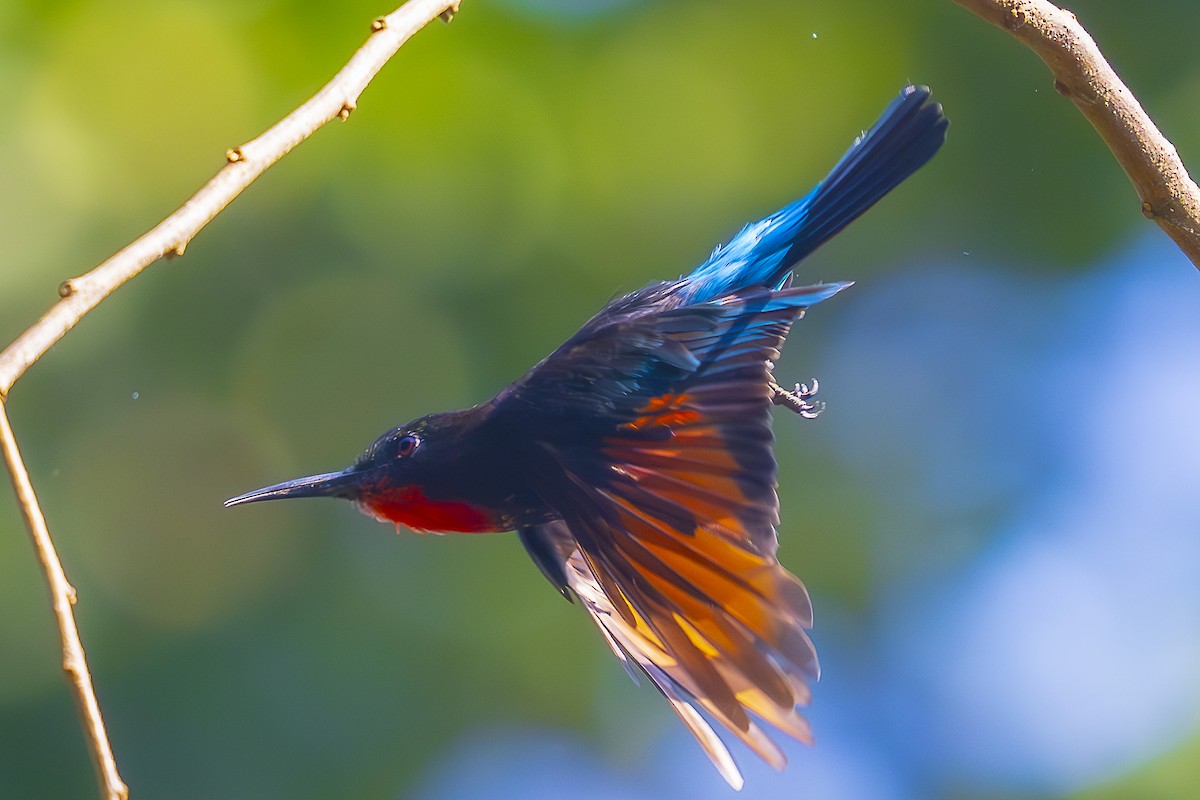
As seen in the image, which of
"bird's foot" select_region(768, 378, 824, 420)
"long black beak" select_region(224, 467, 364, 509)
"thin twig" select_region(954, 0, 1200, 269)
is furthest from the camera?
"bird's foot" select_region(768, 378, 824, 420)

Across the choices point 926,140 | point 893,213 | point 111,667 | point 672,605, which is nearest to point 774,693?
point 672,605

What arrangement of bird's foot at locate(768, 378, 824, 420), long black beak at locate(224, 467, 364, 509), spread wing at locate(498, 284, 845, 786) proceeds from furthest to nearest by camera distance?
1. bird's foot at locate(768, 378, 824, 420)
2. long black beak at locate(224, 467, 364, 509)
3. spread wing at locate(498, 284, 845, 786)

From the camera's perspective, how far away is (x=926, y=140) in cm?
219

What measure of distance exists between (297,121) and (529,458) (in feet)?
2.41

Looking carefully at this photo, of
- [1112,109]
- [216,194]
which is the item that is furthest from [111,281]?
[1112,109]

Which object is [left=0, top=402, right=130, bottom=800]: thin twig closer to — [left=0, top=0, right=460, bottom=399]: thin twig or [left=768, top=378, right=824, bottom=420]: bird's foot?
[left=0, top=0, right=460, bottom=399]: thin twig

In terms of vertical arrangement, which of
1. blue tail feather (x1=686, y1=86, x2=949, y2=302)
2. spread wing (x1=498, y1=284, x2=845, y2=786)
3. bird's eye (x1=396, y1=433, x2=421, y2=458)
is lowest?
spread wing (x1=498, y1=284, x2=845, y2=786)

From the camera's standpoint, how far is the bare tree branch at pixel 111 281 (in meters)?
1.18

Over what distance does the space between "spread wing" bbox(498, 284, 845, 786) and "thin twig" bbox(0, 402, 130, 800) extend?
90 centimetres

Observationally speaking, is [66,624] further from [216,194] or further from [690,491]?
[690,491]

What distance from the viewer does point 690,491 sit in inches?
75.8

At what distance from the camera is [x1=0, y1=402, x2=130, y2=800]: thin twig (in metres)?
1.15

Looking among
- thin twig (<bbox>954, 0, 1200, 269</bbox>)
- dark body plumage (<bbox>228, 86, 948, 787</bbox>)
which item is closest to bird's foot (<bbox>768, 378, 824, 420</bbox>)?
dark body plumage (<bbox>228, 86, 948, 787</bbox>)

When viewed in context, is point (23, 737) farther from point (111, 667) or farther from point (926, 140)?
point (926, 140)
